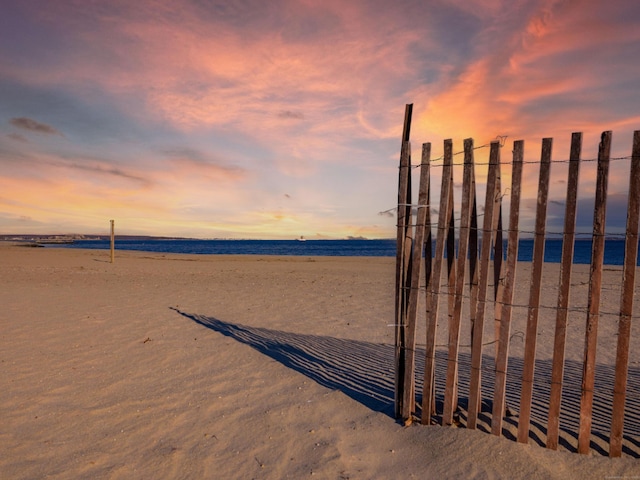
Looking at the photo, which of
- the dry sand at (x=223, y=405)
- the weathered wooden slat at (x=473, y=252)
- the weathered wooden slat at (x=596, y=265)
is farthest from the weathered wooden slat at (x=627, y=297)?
the weathered wooden slat at (x=473, y=252)

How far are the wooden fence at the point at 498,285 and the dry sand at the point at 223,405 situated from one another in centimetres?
33

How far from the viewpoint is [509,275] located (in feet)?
12.2

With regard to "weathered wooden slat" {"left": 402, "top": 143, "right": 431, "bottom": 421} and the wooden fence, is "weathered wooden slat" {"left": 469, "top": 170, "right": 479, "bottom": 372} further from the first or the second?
"weathered wooden slat" {"left": 402, "top": 143, "right": 431, "bottom": 421}

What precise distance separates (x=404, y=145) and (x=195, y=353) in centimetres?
486

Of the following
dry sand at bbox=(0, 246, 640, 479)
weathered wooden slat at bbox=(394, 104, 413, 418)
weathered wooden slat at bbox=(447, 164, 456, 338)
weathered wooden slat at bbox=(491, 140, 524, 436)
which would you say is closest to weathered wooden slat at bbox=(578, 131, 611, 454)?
weathered wooden slat at bbox=(491, 140, 524, 436)

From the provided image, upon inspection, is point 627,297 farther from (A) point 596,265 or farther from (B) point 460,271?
(B) point 460,271

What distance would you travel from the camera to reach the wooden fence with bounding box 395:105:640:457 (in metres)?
3.48

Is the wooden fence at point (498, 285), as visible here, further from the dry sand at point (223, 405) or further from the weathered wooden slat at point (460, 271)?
the dry sand at point (223, 405)

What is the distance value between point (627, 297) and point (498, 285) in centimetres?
104

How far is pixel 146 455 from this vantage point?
3932mm

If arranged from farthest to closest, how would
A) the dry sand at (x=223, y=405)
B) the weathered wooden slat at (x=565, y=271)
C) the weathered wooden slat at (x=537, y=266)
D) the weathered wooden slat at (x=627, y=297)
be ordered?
the dry sand at (x=223, y=405) → the weathered wooden slat at (x=537, y=266) → the weathered wooden slat at (x=565, y=271) → the weathered wooden slat at (x=627, y=297)

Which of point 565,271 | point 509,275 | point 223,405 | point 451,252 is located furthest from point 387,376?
point 565,271

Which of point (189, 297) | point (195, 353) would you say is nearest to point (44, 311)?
point (189, 297)

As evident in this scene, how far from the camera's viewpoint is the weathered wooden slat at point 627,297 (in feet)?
11.0
